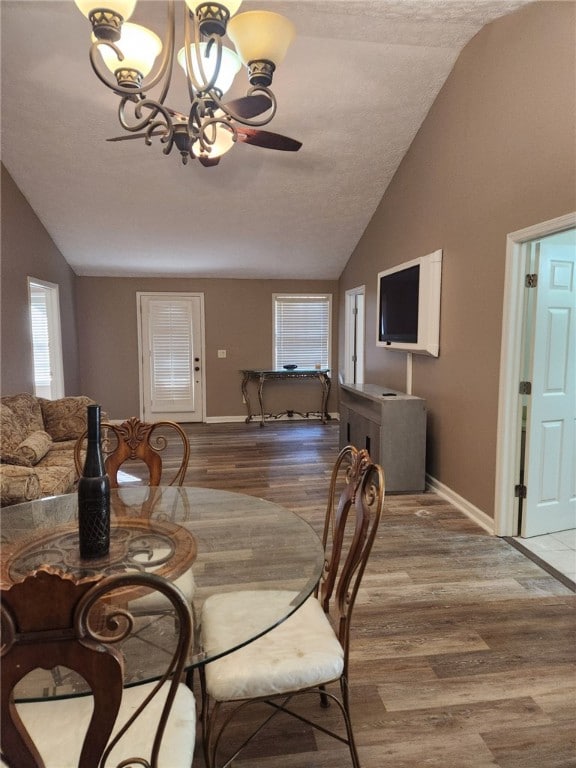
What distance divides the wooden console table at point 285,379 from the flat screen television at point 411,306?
6.78ft

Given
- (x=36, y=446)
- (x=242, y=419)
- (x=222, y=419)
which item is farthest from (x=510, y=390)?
(x=222, y=419)

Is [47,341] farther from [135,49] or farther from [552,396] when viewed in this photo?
[552,396]

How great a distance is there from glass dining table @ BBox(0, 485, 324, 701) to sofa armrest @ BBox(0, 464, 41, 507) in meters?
0.60

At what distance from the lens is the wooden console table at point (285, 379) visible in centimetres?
711

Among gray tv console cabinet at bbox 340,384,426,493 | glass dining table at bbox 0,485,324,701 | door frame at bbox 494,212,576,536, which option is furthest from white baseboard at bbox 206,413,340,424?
glass dining table at bbox 0,485,324,701

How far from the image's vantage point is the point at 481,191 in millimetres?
3330

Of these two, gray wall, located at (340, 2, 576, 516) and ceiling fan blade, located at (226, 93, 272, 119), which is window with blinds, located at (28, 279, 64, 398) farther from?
gray wall, located at (340, 2, 576, 516)

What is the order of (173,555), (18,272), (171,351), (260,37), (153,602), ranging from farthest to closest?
(171,351)
(18,272)
(260,37)
(173,555)
(153,602)

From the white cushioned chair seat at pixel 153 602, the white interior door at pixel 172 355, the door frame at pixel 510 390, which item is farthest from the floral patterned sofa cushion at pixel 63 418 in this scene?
the door frame at pixel 510 390

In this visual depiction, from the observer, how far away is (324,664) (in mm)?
1380

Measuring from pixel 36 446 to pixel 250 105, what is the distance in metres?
2.88

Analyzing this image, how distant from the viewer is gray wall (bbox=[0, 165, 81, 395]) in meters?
4.48

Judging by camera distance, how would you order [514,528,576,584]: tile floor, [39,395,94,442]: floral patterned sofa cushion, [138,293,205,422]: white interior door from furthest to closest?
[138,293,205,422]: white interior door < [39,395,94,442]: floral patterned sofa cushion < [514,528,576,584]: tile floor

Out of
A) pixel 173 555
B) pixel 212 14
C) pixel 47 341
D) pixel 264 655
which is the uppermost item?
pixel 212 14
